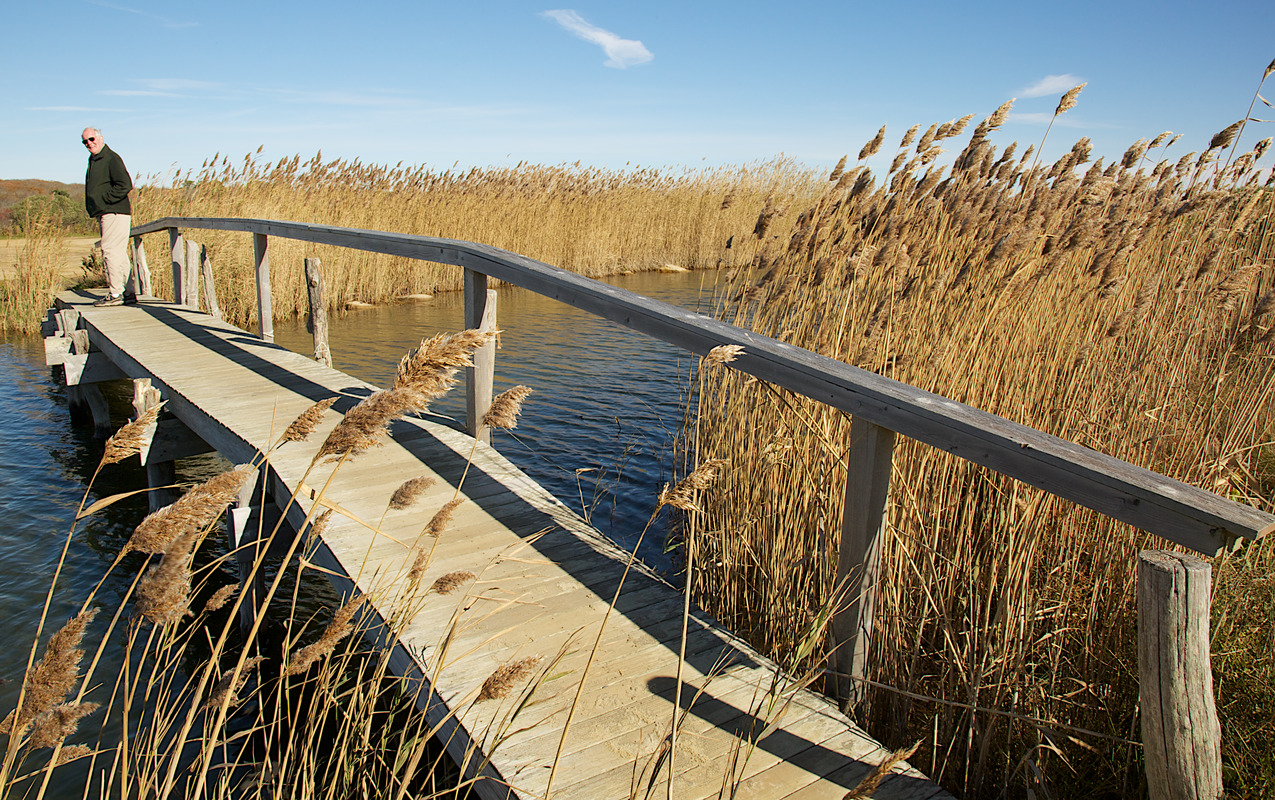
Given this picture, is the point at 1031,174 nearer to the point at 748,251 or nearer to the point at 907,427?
the point at 748,251

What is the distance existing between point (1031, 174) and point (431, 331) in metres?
7.46

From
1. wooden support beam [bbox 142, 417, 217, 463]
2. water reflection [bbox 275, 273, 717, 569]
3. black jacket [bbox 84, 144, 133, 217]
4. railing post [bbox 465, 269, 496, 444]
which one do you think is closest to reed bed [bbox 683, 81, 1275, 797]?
water reflection [bbox 275, 273, 717, 569]

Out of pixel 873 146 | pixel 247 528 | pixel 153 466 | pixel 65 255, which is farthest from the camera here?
pixel 65 255

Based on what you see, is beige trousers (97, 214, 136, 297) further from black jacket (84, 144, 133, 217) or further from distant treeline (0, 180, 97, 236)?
distant treeline (0, 180, 97, 236)

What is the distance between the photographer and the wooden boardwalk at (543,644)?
1.79m

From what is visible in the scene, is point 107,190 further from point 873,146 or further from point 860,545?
point 860,545

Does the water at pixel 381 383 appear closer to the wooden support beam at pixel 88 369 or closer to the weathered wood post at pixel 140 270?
the wooden support beam at pixel 88 369

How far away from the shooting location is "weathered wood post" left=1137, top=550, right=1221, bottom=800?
1.30 meters

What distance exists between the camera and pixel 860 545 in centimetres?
198

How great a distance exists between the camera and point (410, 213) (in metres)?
12.9

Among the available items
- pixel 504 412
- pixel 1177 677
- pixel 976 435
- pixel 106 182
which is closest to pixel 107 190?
pixel 106 182

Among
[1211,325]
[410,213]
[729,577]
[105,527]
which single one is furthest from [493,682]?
[410,213]

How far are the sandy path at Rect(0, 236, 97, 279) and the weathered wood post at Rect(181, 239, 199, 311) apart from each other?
4.03 m

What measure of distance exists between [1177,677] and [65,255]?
14.6 meters
